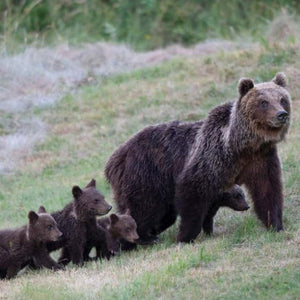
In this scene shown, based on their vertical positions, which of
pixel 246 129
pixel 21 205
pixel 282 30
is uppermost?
pixel 282 30

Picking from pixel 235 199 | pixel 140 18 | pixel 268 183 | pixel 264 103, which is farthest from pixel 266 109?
pixel 140 18

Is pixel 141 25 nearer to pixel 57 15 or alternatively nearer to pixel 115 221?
pixel 57 15

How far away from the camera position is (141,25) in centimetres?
2633

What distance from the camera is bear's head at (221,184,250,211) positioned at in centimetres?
1138

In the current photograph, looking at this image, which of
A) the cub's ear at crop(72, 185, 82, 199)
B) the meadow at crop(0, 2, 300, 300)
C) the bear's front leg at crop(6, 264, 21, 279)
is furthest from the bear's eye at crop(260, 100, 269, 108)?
the bear's front leg at crop(6, 264, 21, 279)

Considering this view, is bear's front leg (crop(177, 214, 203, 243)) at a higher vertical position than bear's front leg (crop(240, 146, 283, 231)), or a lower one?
lower

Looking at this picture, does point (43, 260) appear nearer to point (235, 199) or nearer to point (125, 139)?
point (235, 199)

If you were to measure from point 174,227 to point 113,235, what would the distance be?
1.34 meters

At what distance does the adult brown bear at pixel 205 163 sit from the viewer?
1037cm

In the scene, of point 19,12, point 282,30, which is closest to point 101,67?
point 282,30

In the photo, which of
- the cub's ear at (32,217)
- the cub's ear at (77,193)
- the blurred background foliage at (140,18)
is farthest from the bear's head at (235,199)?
the blurred background foliage at (140,18)

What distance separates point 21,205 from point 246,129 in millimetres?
4907

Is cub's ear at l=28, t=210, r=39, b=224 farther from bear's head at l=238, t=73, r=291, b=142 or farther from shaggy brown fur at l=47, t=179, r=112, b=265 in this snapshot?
bear's head at l=238, t=73, r=291, b=142

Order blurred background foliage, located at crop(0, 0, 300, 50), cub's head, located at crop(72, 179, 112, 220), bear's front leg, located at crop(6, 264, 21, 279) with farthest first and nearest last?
blurred background foliage, located at crop(0, 0, 300, 50) < cub's head, located at crop(72, 179, 112, 220) < bear's front leg, located at crop(6, 264, 21, 279)
